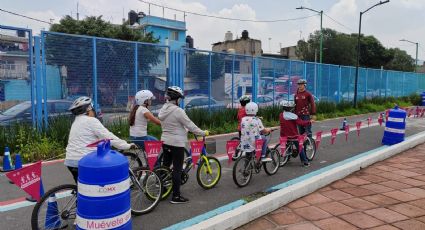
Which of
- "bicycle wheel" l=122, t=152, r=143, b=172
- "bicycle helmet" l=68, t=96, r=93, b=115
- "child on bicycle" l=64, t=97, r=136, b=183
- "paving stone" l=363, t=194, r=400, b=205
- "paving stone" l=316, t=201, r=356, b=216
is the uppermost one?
"bicycle helmet" l=68, t=96, r=93, b=115

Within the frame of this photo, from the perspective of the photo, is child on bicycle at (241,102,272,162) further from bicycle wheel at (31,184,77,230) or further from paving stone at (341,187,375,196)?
bicycle wheel at (31,184,77,230)

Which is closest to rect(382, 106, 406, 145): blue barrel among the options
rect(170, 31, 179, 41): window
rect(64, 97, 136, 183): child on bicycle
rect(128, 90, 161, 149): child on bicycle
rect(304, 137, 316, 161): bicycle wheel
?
rect(304, 137, 316, 161): bicycle wheel

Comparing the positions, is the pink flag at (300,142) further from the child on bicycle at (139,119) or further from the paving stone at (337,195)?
the child on bicycle at (139,119)

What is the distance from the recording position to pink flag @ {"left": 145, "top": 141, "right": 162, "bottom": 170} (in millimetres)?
5266

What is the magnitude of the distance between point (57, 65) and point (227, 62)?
283 inches

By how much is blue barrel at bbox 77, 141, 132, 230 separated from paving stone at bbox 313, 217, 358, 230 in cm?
246

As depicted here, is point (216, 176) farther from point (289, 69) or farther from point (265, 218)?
point (289, 69)

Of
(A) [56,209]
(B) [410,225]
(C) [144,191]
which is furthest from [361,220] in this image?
(A) [56,209]

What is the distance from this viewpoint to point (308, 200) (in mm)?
5441

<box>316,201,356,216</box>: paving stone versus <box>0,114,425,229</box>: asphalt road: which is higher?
<box>316,201,356,216</box>: paving stone

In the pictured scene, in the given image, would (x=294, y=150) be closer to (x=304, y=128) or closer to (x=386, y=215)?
(x=304, y=128)

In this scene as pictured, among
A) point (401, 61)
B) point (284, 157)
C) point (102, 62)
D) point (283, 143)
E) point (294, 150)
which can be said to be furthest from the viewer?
point (401, 61)

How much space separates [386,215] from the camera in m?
4.85

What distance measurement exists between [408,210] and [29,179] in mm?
4699
